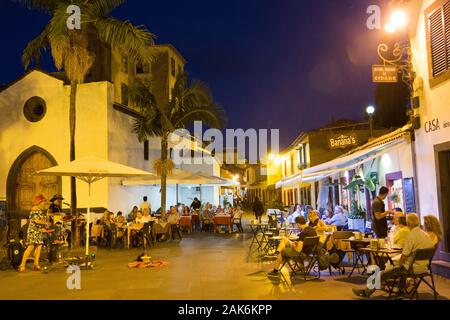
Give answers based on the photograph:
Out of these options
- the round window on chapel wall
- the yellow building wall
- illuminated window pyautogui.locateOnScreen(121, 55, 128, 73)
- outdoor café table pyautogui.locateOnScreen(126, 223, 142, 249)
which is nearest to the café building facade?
outdoor café table pyautogui.locateOnScreen(126, 223, 142, 249)

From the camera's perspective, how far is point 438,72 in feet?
28.9

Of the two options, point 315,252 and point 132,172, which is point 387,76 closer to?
point 315,252

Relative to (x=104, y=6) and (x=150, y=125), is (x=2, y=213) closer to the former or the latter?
(x=150, y=125)

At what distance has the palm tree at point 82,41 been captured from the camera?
509 inches

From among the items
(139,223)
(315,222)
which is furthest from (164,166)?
(315,222)

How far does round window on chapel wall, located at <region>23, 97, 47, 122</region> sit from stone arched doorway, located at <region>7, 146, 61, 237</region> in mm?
1416

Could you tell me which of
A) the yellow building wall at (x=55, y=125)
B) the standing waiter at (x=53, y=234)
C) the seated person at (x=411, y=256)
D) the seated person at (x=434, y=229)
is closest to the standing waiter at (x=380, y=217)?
the seated person at (x=434, y=229)

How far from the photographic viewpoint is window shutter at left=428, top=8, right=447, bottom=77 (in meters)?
8.69

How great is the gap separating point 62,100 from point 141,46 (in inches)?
302

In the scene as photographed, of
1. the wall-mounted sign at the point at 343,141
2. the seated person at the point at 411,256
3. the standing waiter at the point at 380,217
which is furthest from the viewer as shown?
the wall-mounted sign at the point at 343,141

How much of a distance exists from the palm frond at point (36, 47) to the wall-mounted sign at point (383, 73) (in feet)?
31.1

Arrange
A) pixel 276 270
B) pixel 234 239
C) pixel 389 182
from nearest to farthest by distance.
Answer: pixel 276 270, pixel 389 182, pixel 234 239

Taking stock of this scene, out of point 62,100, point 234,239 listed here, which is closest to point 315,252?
point 234,239

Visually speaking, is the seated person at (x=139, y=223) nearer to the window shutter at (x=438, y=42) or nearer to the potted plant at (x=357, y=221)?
the potted plant at (x=357, y=221)
